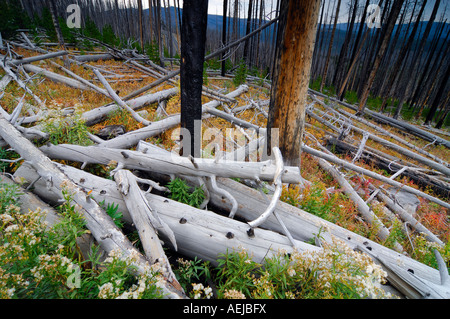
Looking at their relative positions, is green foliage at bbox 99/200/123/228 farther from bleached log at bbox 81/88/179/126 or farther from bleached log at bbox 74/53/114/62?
bleached log at bbox 74/53/114/62

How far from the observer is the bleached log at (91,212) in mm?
1849

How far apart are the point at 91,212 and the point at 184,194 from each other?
45.9 inches

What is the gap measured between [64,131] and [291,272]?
445cm

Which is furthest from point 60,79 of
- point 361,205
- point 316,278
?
point 361,205

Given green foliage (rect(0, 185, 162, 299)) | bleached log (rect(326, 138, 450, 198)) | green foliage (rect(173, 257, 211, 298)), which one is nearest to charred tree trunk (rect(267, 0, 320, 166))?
green foliage (rect(173, 257, 211, 298))

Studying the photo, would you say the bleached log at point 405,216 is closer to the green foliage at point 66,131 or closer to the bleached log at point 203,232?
the bleached log at point 203,232

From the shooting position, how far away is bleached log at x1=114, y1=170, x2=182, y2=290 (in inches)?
76.9

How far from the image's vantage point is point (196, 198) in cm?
289

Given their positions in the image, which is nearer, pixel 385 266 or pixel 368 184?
pixel 385 266

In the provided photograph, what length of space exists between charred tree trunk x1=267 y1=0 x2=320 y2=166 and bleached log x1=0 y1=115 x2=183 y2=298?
110 inches

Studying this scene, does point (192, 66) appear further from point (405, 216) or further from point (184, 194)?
point (405, 216)

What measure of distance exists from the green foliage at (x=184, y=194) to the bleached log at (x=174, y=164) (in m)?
0.19
